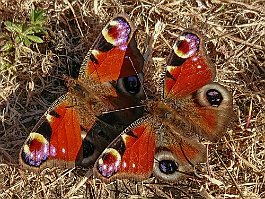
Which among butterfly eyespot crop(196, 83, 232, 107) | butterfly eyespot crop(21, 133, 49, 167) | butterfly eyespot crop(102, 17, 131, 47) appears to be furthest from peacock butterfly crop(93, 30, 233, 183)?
butterfly eyespot crop(21, 133, 49, 167)

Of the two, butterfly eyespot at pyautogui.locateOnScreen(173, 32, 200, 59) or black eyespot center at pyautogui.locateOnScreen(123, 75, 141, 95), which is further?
black eyespot center at pyautogui.locateOnScreen(123, 75, 141, 95)

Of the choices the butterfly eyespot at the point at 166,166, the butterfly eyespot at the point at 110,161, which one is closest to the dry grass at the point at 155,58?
the butterfly eyespot at the point at 166,166

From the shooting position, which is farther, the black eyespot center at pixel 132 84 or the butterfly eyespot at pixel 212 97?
the black eyespot center at pixel 132 84

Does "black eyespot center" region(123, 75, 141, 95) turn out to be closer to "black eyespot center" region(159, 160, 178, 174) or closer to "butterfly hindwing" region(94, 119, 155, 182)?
"butterfly hindwing" region(94, 119, 155, 182)

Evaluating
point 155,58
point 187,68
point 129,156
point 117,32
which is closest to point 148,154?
point 129,156

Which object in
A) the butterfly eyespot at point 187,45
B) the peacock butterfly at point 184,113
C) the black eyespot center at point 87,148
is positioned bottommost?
the black eyespot center at point 87,148

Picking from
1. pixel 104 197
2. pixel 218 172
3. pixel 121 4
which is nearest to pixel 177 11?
pixel 121 4

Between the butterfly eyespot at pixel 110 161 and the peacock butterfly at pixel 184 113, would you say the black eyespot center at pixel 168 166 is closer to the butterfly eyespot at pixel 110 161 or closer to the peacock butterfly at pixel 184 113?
the peacock butterfly at pixel 184 113

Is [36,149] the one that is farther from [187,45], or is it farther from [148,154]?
[187,45]
